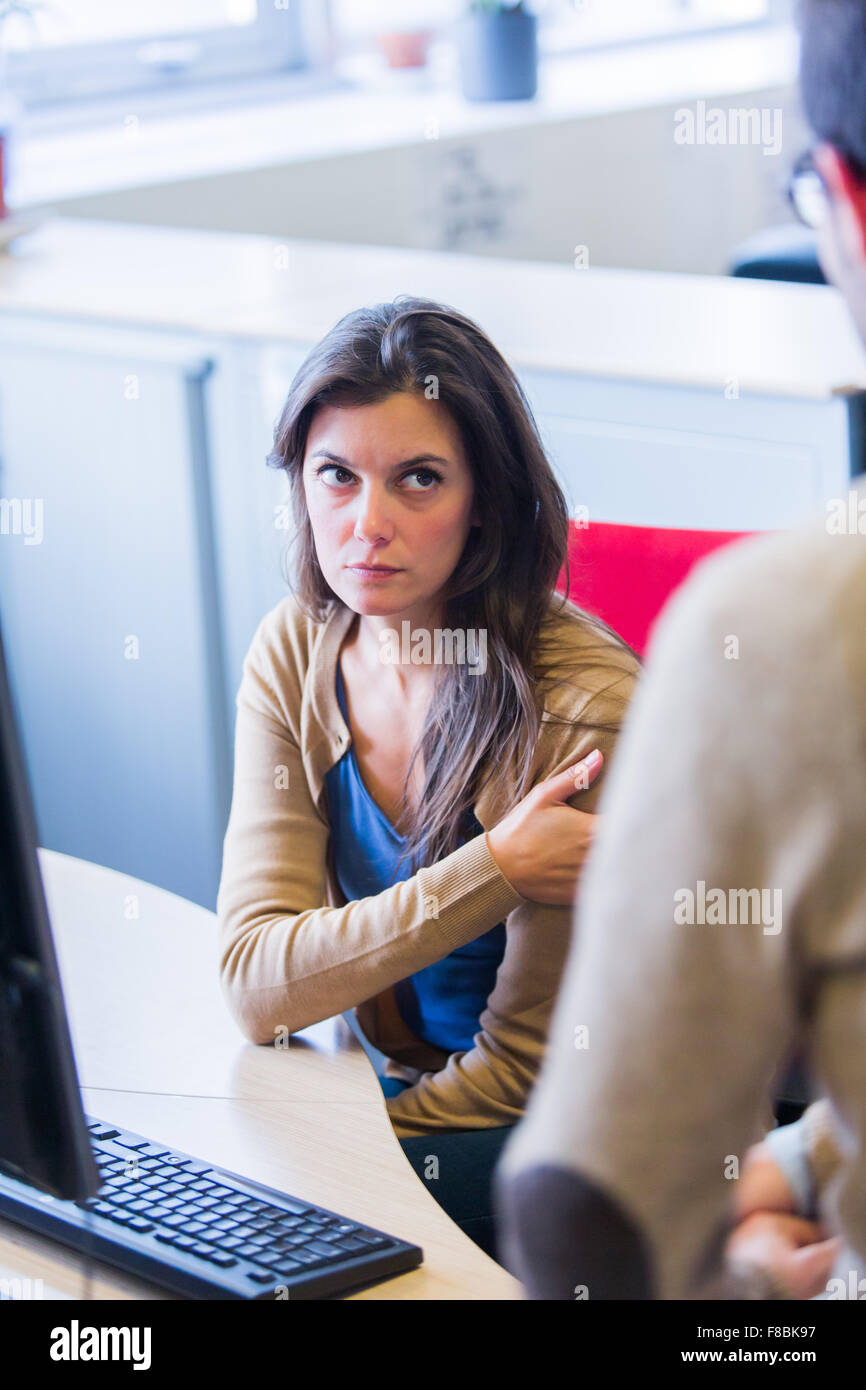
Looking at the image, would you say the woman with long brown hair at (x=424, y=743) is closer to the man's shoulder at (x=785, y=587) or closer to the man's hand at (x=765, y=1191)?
the man's hand at (x=765, y=1191)

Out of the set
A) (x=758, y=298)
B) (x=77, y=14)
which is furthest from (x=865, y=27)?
(x=77, y=14)

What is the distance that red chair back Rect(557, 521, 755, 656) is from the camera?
136 cm

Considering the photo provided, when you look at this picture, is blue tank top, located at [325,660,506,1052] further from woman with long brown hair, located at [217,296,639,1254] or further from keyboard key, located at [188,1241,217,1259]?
keyboard key, located at [188,1241,217,1259]

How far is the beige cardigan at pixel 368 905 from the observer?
1.12 m

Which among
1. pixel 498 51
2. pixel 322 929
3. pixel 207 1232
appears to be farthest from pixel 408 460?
pixel 498 51

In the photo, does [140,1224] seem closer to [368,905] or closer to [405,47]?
[368,905]

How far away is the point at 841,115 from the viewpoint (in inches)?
19.4

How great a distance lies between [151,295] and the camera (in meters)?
2.29

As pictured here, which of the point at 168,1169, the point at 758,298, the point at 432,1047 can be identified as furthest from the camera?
the point at 758,298

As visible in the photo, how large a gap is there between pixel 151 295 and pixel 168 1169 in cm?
163

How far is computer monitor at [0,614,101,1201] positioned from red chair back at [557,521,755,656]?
2.42 feet

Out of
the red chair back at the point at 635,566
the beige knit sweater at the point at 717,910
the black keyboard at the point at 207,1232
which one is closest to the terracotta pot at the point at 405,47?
the red chair back at the point at 635,566

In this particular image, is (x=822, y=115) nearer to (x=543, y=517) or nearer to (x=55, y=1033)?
(x=55, y=1033)

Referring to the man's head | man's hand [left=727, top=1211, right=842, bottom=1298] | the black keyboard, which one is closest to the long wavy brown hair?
the black keyboard
